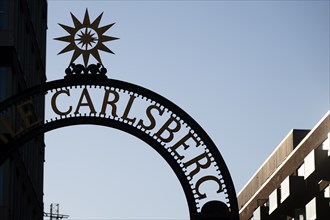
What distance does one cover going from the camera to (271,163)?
274ft

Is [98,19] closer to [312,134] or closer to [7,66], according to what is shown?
[7,66]

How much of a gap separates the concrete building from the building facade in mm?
13570

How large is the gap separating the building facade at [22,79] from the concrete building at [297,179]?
1357 centimetres

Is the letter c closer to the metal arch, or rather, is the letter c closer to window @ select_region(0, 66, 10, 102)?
the metal arch

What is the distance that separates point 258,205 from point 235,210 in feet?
173

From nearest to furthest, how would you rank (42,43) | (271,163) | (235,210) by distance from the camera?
(235,210)
(42,43)
(271,163)

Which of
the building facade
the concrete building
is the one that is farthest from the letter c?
the concrete building

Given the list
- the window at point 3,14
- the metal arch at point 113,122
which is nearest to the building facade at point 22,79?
the window at point 3,14

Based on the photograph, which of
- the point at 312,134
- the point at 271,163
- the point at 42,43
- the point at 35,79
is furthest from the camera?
the point at 271,163

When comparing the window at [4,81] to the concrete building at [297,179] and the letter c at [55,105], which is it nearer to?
the letter c at [55,105]

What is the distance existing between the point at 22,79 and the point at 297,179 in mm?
23977

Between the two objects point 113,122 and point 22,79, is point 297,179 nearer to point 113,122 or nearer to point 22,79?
point 22,79

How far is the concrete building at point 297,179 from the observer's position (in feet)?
226

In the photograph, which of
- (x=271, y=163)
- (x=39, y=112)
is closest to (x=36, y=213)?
(x=39, y=112)
